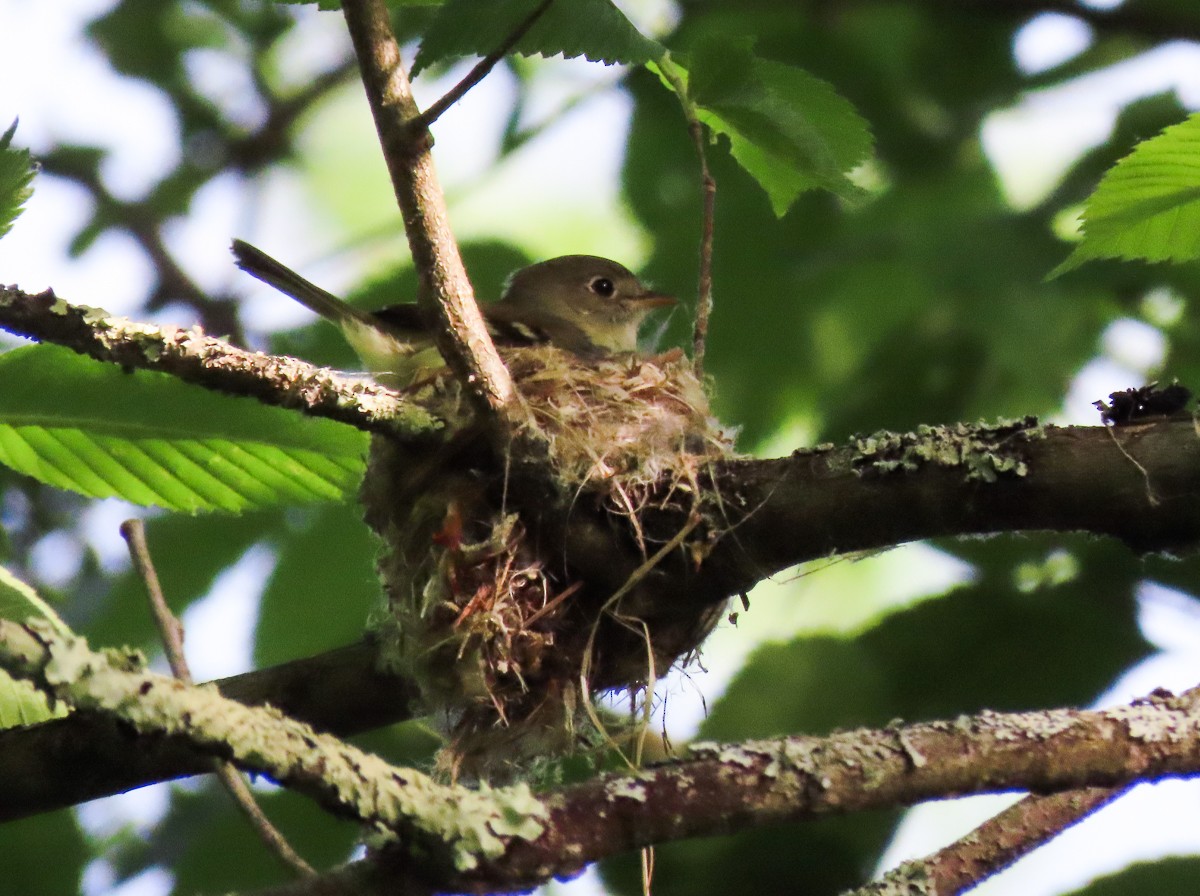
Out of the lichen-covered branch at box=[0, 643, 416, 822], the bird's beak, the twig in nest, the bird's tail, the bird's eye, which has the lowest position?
the lichen-covered branch at box=[0, 643, 416, 822]

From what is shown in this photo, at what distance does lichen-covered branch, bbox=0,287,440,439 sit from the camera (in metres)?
2.29

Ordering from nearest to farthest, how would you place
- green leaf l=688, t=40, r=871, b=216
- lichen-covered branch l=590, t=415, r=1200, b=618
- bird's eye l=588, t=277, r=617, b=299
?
lichen-covered branch l=590, t=415, r=1200, b=618 → green leaf l=688, t=40, r=871, b=216 → bird's eye l=588, t=277, r=617, b=299

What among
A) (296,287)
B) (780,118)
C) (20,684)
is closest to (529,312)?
(296,287)

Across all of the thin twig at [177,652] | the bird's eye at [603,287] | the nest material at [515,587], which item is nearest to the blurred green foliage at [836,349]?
the bird's eye at [603,287]

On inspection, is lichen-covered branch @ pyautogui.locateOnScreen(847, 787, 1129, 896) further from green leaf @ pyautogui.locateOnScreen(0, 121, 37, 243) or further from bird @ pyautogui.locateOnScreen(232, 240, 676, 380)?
green leaf @ pyautogui.locateOnScreen(0, 121, 37, 243)

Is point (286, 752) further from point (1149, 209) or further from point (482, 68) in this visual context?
point (1149, 209)

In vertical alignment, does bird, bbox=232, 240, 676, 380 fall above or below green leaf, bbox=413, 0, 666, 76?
above

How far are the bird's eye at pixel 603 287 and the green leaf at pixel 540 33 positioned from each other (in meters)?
3.50

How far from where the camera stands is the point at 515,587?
3.12 meters

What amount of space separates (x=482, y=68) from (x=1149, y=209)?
53.0 inches

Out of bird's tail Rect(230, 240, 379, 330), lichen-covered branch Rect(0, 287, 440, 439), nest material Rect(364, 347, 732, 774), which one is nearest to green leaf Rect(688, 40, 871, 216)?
nest material Rect(364, 347, 732, 774)

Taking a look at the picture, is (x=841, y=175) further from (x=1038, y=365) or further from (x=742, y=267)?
(x=742, y=267)

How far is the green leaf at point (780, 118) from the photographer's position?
2703 mm

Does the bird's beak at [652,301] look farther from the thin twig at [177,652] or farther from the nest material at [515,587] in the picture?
the thin twig at [177,652]
